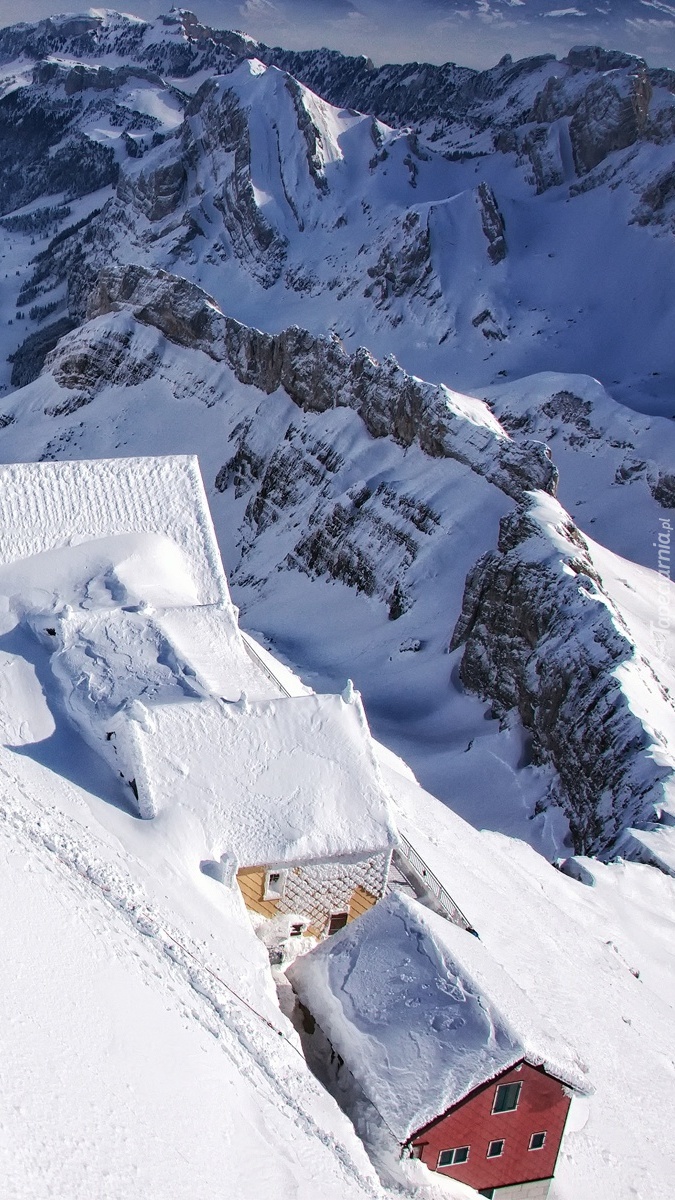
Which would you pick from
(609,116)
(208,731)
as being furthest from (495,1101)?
(609,116)

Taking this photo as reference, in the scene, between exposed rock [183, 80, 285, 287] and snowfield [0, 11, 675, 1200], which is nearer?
snowfield [0, 11, 675, 1200]

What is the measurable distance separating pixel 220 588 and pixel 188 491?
11.0 feet

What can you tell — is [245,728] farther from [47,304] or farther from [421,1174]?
[47,304]

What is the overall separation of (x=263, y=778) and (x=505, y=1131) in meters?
7.26

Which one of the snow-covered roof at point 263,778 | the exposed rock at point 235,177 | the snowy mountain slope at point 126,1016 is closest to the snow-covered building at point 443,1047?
the snowy mountain slope at point 126,1016

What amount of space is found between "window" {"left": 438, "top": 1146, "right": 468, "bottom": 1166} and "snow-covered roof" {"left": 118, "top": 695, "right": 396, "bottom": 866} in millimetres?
5090

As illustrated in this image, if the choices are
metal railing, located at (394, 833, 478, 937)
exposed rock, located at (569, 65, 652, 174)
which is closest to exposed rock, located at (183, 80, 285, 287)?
exposed rock, located at (569, 65, 652, 174)

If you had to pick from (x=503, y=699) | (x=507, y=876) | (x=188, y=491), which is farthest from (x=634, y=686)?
(x=188, y=491)

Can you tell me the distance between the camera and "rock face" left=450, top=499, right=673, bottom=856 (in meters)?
45.5

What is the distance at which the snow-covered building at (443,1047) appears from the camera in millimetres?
19484

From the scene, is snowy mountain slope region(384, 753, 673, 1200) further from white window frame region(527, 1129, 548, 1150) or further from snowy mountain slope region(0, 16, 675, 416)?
snowy mountain slope region(0, 16, 675, 416)

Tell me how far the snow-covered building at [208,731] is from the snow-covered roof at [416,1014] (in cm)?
138

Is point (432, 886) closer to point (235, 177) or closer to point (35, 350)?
point (35, 350)

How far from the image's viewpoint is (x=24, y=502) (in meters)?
30.4
